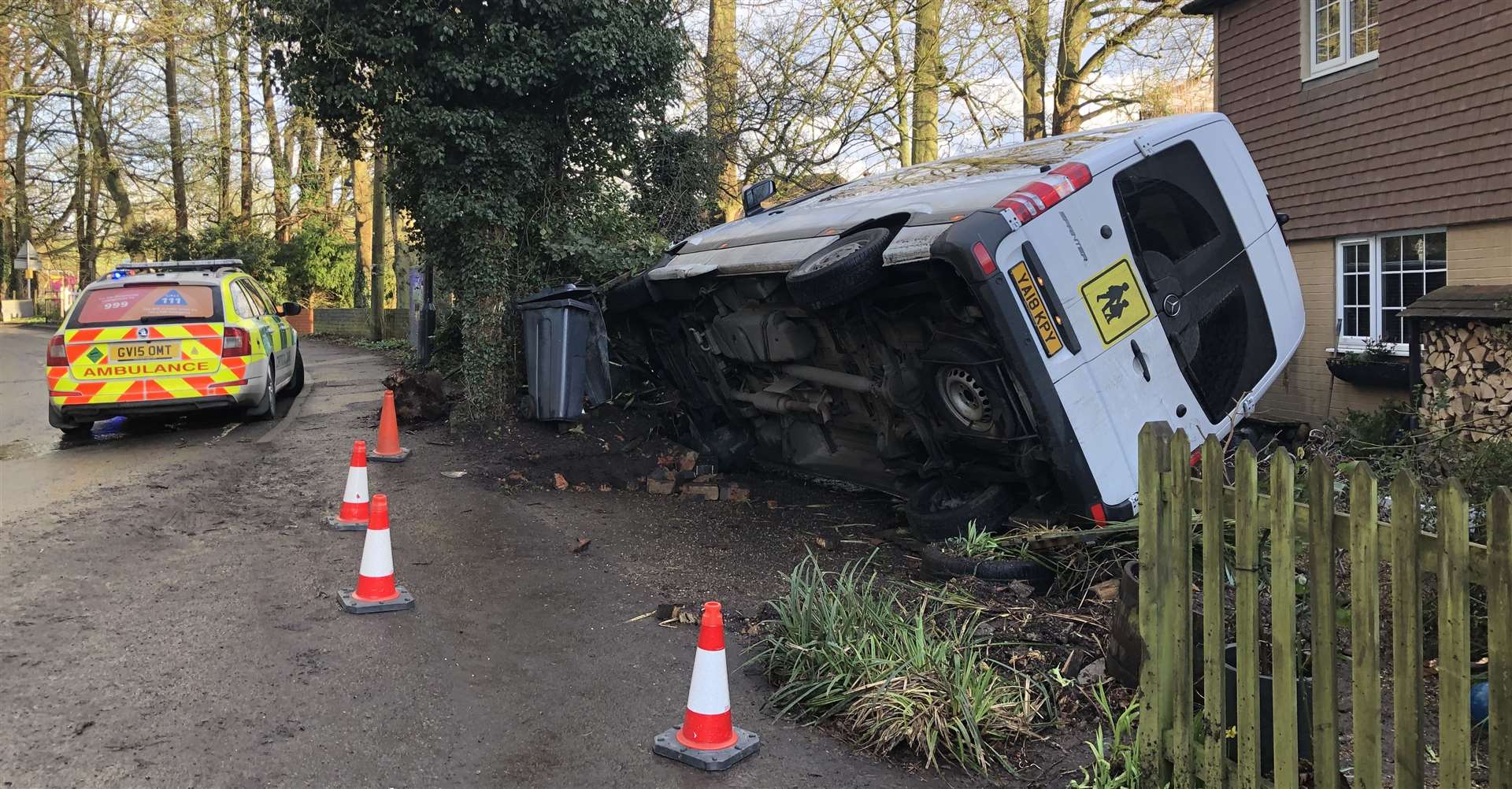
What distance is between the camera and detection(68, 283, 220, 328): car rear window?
9531 millimetres

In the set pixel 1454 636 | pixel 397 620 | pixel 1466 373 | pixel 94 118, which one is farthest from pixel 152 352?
pixel 94 118

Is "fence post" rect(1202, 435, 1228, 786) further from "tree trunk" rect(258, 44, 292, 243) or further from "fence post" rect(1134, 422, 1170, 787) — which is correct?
"tree trunk" rect(258, 44, 292, 243)

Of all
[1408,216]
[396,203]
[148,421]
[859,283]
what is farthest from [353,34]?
[1408,216]

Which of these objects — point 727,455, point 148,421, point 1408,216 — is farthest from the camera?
point 148,421

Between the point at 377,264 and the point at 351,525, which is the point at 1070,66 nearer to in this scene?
the point at 377,264

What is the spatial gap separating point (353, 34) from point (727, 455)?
201 inches

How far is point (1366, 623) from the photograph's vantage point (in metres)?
2.45

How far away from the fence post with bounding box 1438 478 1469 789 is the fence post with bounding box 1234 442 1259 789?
0.47 m

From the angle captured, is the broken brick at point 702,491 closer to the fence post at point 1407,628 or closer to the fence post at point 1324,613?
the fence post at point 1324,613

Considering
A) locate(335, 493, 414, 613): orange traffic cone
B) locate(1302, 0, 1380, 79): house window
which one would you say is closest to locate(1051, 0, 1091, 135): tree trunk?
locate(1302, 0, 1380, 79): house window

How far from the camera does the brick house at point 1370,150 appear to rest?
30.2 feet

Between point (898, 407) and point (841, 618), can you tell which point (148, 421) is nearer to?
point (898, 407)

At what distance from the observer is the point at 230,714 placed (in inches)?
150

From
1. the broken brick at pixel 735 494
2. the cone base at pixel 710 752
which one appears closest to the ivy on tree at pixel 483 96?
the broken brick at pixel 735 494
